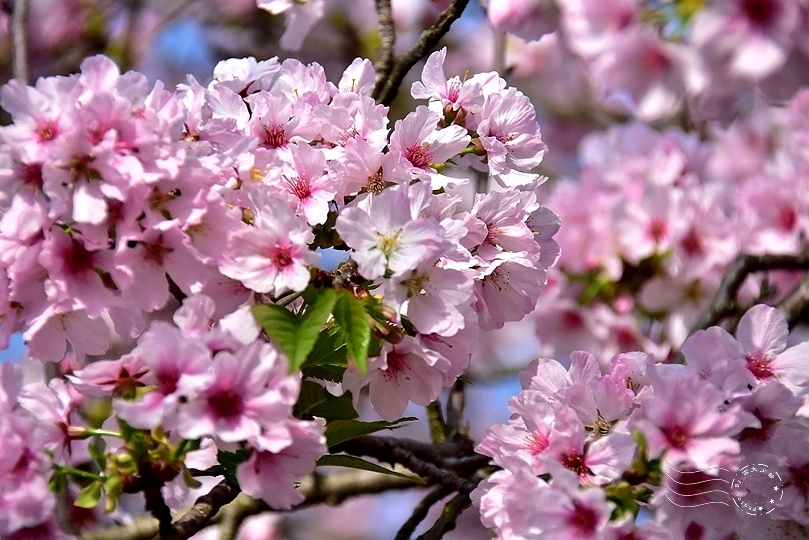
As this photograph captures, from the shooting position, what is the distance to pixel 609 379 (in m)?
1.42

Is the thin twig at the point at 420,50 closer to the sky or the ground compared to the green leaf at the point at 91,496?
closer to the sky

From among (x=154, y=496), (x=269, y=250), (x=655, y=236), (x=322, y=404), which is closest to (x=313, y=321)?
(x=269, y=250)

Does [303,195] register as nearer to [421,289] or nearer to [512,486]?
[421,289]

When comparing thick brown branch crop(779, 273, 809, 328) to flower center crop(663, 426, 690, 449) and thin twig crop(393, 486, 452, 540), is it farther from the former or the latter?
flower center crop(663, 426, 690, 449)

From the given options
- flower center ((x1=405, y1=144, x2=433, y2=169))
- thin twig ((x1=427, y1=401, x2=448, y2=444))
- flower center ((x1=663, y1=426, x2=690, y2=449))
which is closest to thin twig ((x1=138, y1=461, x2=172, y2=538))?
flower center ((x1=405, y1=144, x2=433, y2=169))

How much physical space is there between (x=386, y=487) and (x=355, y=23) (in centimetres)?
290

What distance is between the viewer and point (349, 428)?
4.66 feet

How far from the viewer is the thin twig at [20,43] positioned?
235 centimetres

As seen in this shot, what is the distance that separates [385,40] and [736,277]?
3.63ft

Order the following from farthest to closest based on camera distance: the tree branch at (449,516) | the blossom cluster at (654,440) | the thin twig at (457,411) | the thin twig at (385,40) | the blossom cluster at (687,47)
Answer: the thin twig at (457,411)
the thin twig at (385,40)
the tree branch at (449,516)
the blossom cluster at (654,440)
the blossom cluster at (687,47)

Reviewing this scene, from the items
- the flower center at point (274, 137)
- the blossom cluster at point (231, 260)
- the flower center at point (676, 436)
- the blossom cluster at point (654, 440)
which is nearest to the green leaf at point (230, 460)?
the blossom cluster at point (231, 260)

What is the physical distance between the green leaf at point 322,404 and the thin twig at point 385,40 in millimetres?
796

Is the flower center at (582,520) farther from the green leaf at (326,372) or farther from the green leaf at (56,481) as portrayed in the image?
the green leaf at (56,481)

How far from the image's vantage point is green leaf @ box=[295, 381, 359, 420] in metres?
1.38
